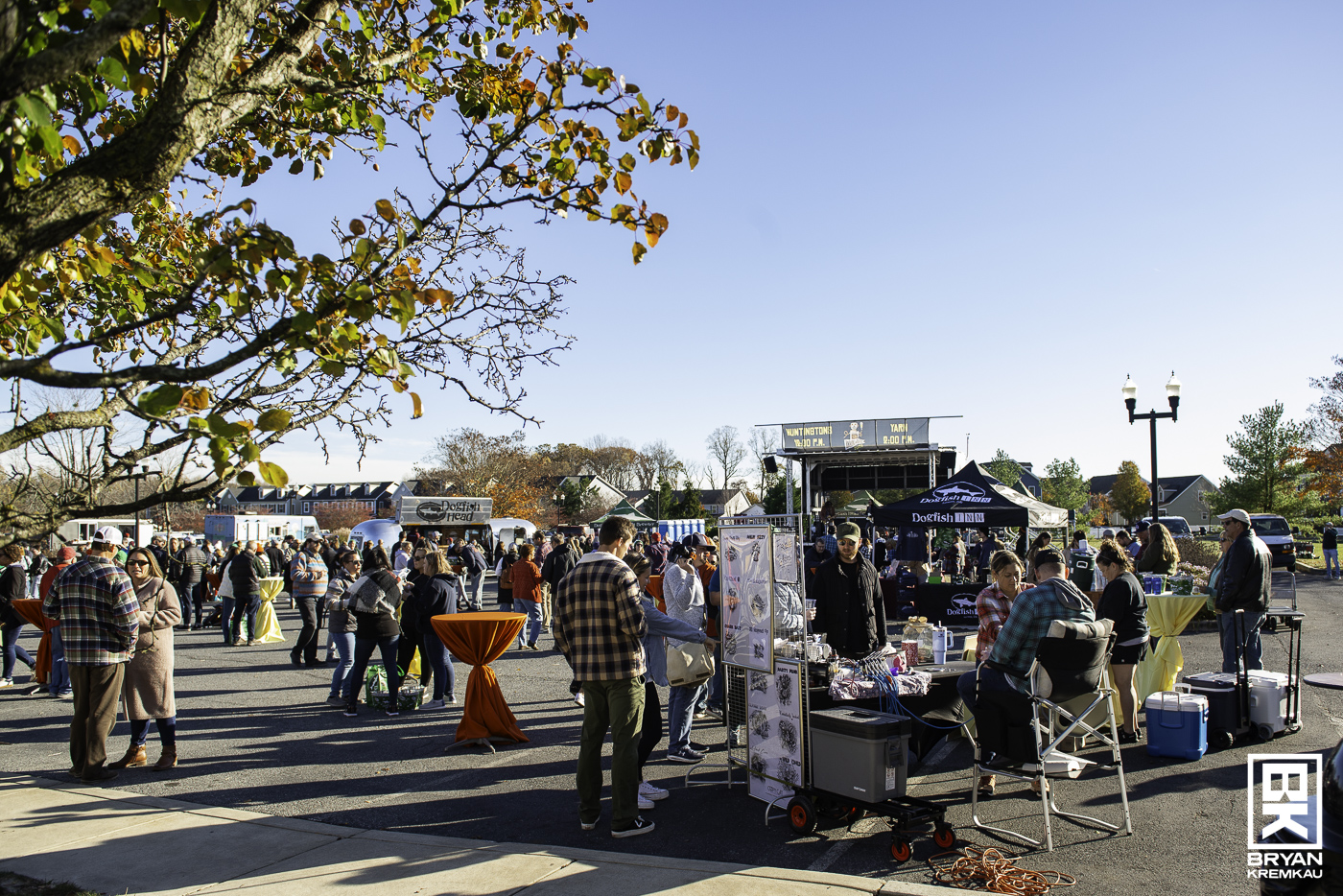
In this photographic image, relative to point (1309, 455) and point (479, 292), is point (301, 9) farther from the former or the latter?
point (1309, 455)

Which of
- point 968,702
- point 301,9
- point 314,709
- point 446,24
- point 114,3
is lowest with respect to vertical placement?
point 314,709

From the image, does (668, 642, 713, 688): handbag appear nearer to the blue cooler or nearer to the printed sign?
the blue cooler

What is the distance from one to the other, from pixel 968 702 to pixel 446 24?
5224 millimetres

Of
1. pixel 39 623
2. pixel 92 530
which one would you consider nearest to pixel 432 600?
pixel 39 623

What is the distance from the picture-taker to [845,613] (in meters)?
7.20

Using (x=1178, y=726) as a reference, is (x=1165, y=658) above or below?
above

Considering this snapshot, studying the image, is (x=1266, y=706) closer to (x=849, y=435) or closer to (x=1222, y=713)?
(x=1222, y=713)

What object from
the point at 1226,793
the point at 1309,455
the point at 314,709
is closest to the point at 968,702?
the point at 1226,793

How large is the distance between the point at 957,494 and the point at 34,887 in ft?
46.1

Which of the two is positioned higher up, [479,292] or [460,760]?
[479,292]

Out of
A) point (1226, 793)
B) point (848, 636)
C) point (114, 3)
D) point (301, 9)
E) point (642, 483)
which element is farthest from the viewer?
point (642, 483)

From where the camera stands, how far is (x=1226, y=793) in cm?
→ 571

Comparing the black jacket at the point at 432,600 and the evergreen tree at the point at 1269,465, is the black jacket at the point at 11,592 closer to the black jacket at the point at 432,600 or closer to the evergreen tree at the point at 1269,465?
the black jacket at the point at 432,600

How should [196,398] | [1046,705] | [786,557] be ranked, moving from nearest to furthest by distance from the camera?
[196,398]
[1046,705]
[786,557]
